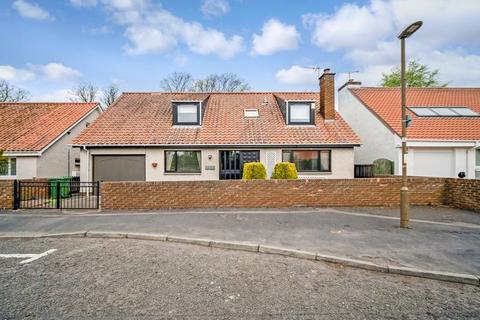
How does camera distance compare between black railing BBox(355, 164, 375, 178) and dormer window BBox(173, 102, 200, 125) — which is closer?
black railing BBox(355, 164, 375, 178)

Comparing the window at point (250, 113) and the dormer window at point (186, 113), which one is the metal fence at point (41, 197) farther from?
the window at point (250, 113)

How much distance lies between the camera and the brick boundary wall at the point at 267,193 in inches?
402

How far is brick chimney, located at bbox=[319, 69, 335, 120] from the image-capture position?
1573 centimetres

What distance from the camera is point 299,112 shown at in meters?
15.9

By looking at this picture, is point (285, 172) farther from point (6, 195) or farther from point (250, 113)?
point (6, 195)

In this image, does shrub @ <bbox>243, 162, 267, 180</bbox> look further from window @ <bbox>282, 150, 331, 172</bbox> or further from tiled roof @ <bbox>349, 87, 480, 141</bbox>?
tiled roof @ <bbox>349, 87, 480, 141</bbox>

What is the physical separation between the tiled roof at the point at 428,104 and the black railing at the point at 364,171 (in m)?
2.53

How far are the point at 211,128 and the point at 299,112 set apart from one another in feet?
18.0

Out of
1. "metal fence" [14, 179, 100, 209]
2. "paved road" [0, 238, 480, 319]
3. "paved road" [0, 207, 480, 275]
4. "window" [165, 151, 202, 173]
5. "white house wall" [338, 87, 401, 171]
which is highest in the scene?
"white house wall" [338, 87, 401, 171]

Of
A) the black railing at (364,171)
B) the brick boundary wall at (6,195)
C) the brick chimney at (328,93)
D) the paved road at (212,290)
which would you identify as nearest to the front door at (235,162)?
the brick chimney at (328,93)

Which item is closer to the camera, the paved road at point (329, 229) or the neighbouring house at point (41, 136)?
the paved road at point (329, 229)

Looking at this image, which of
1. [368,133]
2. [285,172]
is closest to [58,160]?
[285,172]

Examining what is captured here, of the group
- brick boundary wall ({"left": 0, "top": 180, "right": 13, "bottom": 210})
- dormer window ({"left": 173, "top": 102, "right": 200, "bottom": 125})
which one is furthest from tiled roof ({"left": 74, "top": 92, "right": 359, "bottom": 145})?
brick boundary wall ({"left": 0, "top": 180, "right": 13, "bottom": 210})

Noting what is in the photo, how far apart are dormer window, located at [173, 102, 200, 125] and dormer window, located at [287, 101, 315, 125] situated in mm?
5684
